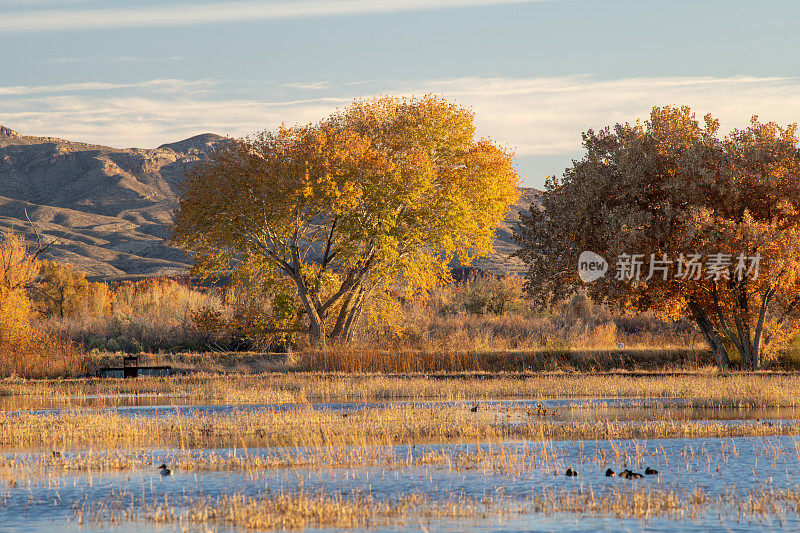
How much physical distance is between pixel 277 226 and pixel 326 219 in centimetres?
224

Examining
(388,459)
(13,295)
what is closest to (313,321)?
(13,295)

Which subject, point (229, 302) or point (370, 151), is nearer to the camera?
point (370, 151)

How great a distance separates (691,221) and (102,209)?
491 feet

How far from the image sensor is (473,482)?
14.5 m

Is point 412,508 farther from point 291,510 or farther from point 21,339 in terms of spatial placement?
point 21,339

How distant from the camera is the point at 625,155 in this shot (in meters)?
33.4

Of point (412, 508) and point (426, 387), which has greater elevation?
point (412, 508)

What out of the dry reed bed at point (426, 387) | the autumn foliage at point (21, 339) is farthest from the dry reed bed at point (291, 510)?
the autumn foliage at point (21, 339)

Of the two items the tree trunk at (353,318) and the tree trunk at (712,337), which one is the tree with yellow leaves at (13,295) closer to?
the tree trunk at (353,318)

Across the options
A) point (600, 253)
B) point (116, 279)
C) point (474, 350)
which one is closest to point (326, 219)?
point (474, 350)

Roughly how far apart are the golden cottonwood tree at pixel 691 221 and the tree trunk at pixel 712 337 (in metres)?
0.05

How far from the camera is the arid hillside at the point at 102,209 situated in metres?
122

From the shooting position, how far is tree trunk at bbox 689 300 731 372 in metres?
35.2

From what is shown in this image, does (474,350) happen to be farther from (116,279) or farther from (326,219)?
(116,279)
